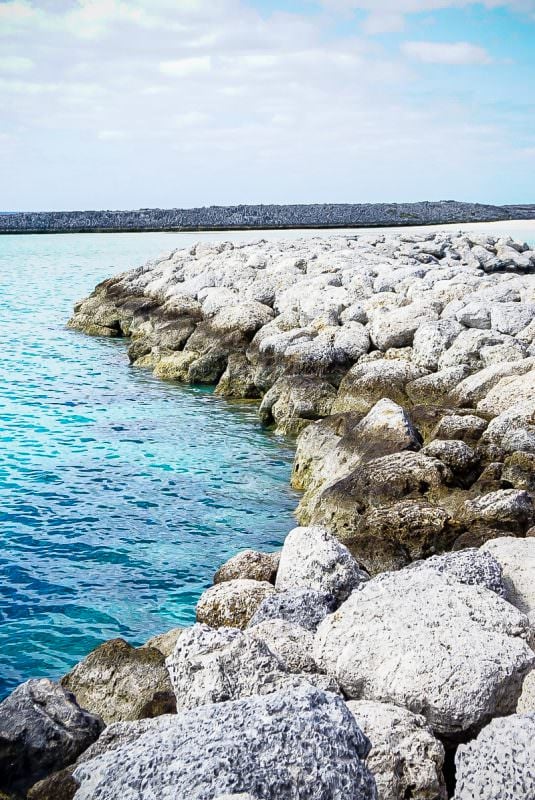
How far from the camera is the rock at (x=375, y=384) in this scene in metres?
9.69

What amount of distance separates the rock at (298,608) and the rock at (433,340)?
19.0 feet

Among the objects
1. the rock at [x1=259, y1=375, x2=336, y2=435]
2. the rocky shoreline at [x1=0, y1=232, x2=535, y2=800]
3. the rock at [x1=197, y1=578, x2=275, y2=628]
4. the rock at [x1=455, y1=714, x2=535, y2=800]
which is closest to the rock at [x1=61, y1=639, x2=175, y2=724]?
the rocky shoreline at [x1=0, y1=232, x2=535, y2=800]

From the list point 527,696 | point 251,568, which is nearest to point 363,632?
point 527,696

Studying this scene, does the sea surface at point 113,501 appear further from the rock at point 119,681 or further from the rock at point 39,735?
the rock at point 39,735

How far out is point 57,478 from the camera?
9094mm

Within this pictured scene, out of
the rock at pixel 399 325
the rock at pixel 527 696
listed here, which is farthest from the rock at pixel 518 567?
the rock at pixel 399 325

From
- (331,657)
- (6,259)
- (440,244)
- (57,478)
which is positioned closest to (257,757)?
(331,657)

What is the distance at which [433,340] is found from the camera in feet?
34.4

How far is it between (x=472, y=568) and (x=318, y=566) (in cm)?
94

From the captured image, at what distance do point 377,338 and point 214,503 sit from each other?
4.04 metres

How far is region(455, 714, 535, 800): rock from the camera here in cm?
293

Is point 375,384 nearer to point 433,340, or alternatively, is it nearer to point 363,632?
point 433,340

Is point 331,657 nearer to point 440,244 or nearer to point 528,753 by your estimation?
point 528,753

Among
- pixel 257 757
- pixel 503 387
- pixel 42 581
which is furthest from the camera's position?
pixel 503 387
